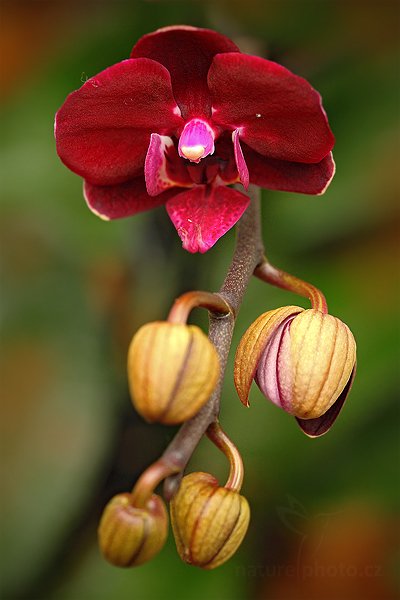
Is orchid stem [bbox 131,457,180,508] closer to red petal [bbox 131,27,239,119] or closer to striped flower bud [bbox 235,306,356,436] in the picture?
striped flower bud [bbox 235,306,356,436]

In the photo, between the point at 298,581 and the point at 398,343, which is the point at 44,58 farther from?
the point at 298,581

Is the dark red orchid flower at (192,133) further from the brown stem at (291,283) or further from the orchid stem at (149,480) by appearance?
the orchid stem at (149,480)

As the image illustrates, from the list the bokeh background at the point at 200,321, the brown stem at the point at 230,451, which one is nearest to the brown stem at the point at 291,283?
the brown stem at the point at 230,451

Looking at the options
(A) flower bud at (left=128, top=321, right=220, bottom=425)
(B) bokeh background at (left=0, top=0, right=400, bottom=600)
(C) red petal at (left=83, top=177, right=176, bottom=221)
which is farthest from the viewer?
(B) bokeh background at (left=0, top=0, right=400, bottom=600)

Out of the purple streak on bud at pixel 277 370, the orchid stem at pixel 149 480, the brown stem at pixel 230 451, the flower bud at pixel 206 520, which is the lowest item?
the flower bud at pixel 206 520

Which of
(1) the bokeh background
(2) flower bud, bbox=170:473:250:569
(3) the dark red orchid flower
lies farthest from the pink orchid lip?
(1) the bokeh background

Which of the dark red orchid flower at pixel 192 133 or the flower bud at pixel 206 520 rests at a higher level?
the dark red orchid flower at pixel 192 133
